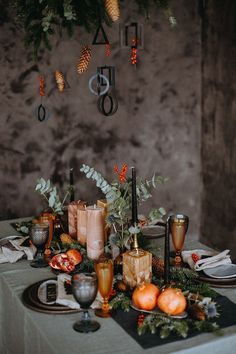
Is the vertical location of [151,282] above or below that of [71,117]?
below

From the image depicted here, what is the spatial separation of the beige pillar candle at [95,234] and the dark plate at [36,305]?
287 mm

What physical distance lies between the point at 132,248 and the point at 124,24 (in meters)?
2.66

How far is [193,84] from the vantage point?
182 inches

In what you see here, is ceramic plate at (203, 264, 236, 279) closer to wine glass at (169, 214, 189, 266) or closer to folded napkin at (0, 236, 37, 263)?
wine glass at (169, 214, 189, 266)

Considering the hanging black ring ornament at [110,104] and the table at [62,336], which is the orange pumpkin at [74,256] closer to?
the table at [62,336]

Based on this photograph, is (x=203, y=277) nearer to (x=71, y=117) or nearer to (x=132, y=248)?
(x=132, y=248)

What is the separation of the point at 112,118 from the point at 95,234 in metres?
2.28

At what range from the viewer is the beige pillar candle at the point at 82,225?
2361mm

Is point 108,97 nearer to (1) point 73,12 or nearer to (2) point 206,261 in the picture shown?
(1) point 73,12

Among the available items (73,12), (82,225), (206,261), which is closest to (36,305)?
(82,225)

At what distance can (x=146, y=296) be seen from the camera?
5.62 feet

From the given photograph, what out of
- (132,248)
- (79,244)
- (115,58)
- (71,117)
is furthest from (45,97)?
(132,248)

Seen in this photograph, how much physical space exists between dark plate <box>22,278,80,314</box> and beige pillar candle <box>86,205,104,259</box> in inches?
11.3

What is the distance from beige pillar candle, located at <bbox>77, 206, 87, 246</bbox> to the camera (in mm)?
2361
